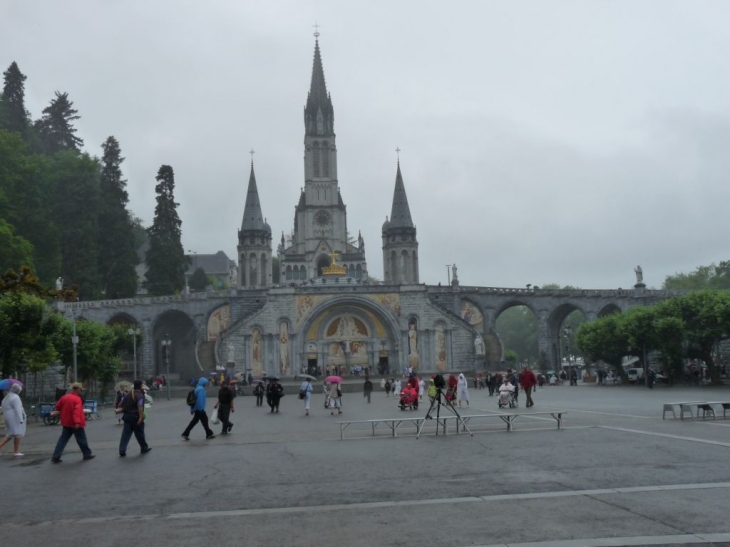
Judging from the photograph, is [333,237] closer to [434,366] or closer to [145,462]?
[434,366]

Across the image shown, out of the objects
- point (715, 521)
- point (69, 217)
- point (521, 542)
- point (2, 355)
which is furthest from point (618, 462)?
point (69, 217)

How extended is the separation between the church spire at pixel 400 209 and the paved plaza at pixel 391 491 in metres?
58.0

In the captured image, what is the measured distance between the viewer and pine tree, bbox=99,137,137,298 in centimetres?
Result: 5666

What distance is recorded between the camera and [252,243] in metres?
73.5

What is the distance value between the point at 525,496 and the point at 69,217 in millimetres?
50721

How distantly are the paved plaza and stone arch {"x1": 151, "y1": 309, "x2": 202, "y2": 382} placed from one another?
42.2 m

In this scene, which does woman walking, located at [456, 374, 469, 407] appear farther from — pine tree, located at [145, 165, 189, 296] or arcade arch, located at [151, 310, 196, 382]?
pine tree, located at [145, 165, 189, 296]

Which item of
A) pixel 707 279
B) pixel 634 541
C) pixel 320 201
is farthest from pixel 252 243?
pixel 634 541

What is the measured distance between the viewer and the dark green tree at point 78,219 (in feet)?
171

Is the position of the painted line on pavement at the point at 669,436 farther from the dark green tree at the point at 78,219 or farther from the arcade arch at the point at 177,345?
the arcade arch at the point at 177,345

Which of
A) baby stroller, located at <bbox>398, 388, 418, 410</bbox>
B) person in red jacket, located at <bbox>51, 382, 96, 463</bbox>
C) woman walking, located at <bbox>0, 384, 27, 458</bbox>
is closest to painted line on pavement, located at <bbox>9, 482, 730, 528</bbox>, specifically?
person in red jacket, located at <bbox>51, 382, 96, 463</bbox>

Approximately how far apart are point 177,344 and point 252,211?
18.6 meters

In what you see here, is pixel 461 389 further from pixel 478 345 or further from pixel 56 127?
pixel 56 127

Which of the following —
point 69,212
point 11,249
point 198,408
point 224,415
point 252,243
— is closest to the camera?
point 198,408
